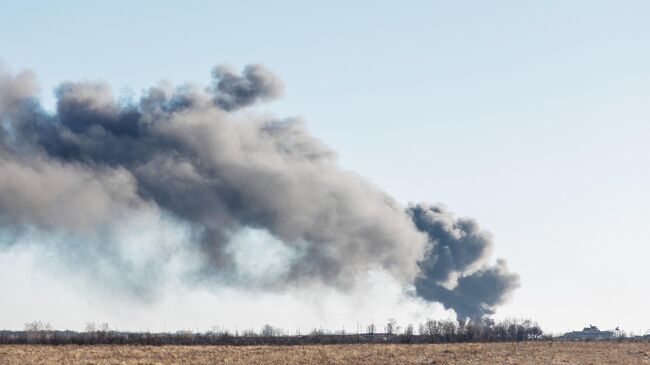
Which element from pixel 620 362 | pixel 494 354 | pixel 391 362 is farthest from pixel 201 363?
pixel 620 362

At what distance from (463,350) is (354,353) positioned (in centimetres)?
1030

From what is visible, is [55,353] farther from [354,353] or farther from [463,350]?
[463,350]

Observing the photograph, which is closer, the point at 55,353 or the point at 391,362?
the point at 391,362

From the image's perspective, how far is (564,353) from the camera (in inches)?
2611

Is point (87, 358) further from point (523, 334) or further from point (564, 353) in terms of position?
point (523, 334)

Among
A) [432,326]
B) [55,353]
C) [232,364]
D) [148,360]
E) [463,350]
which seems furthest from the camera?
[432,326]

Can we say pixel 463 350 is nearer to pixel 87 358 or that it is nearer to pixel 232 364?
pixel 232 364

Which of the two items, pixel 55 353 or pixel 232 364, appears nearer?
pixel 232 364

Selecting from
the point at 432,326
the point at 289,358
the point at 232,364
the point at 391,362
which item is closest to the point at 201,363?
the point at 232,364

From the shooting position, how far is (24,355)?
201 feet

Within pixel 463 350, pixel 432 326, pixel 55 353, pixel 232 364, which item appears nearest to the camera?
pixel 232 364

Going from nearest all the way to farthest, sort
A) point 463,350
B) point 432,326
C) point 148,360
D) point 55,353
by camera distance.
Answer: point 148,360, point 55,353, point 463,350, point 432,326

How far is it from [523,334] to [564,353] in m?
128

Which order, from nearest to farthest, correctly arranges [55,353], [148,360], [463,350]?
[148,360] → [55,353] → [463,350]
